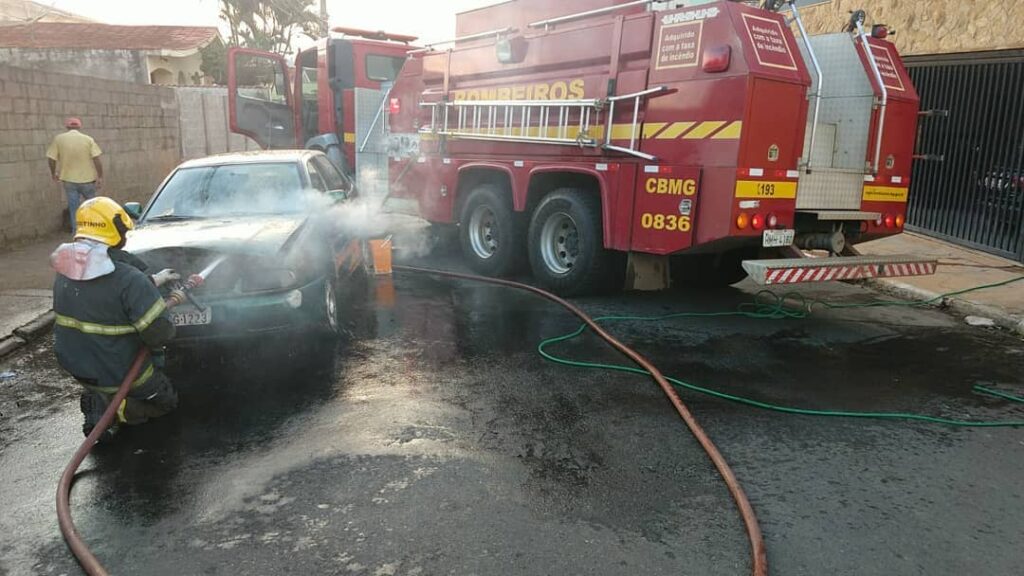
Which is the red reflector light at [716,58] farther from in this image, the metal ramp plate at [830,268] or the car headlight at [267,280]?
the car headlight at [267,280]

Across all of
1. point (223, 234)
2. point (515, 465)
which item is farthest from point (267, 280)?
point (515, 465)

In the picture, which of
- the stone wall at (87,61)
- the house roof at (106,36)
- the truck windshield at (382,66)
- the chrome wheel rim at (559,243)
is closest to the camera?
the chrome wheel rim at (559,243)

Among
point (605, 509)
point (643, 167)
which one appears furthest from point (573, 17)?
point (605, 509)

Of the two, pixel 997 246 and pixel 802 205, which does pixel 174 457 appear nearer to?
pixel 802 205

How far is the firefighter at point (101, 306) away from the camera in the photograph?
3.85m

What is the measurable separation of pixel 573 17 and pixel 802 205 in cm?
295

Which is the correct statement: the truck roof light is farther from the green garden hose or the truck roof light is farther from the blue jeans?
the green garden hose

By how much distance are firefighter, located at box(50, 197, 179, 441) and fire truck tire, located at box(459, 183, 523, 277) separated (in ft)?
16.3

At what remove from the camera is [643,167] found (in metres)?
6.70

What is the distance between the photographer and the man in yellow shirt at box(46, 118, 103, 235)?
9766 millimetres

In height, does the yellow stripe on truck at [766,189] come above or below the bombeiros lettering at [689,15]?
below

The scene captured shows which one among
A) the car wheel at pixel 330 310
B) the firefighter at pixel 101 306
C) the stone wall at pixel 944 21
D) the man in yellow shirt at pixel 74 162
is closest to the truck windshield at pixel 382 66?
the man in yellow shirt at pixel 74 162

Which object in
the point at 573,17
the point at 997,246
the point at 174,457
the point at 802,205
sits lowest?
the point at 174,457

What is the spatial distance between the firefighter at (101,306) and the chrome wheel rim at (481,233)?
5354 mm
